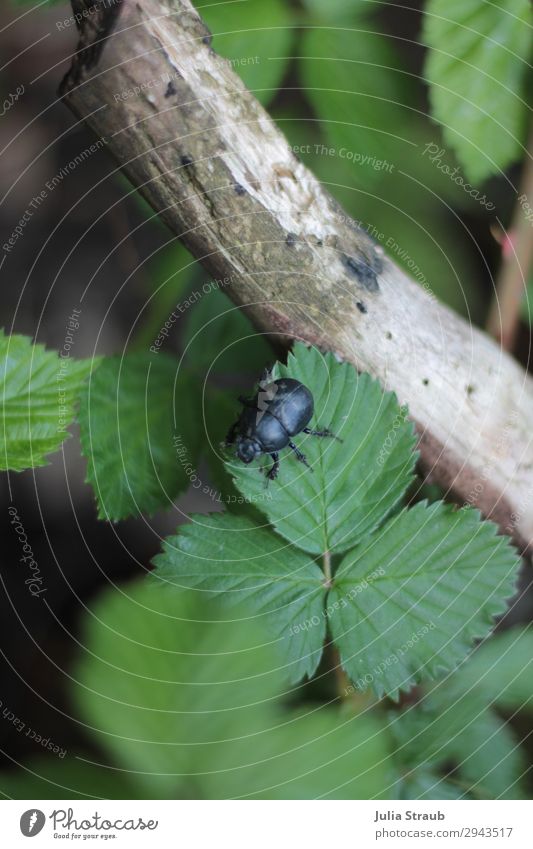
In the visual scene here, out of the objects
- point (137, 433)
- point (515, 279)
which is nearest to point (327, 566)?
point (137, 433)

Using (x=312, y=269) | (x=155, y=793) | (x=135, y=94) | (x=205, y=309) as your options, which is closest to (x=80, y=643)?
(x=155, y=793)

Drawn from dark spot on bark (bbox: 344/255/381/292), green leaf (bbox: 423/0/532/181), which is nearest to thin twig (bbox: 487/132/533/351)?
green leaf (bbox: 423/0/532/181)

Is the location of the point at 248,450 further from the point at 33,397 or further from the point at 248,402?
the point at 33,397

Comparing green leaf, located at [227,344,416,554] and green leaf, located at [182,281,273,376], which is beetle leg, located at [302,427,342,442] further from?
green leaf, located at [182,281,273,376]

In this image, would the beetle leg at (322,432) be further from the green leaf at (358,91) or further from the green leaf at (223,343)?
the green leaf at (358,91)

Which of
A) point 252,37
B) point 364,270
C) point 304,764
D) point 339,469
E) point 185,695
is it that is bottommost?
point 304,764
